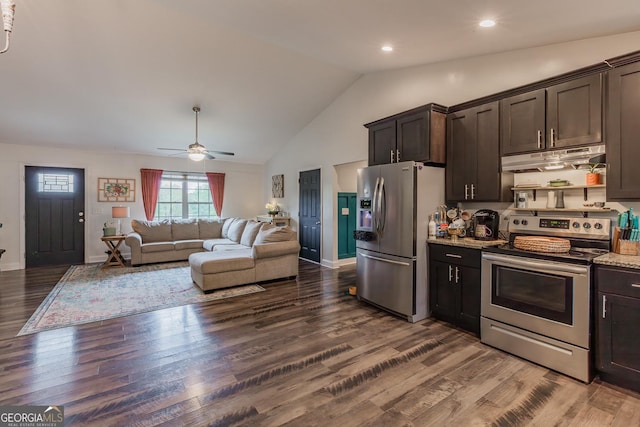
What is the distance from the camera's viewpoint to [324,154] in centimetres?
609

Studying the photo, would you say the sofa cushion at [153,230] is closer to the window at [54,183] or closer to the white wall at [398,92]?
the window at [54,183]

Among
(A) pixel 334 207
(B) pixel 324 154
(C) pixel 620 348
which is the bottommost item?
(C) pixel 620 348

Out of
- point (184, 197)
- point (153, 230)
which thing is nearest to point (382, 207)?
point (153, 230)

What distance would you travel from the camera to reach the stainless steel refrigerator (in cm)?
325

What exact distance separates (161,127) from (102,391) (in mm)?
4969

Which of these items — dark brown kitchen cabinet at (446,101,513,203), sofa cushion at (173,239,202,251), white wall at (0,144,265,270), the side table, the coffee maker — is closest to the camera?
dark brown kitchen cabinet at (446,101,513,203)

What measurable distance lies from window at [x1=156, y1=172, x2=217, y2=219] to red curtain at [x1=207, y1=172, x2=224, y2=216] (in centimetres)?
14

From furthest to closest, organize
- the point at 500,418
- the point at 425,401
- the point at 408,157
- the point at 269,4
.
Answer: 1. the point at 408,157
2. the point at 269,4
3. the point at 425,401
4. the point at 500,418

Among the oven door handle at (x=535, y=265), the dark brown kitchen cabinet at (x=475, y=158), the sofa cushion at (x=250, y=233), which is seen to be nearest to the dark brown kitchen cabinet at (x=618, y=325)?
the oven door handle at (x=535, y=265)

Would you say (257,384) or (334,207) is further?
(334,207)

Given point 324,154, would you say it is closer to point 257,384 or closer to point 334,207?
point 334,207

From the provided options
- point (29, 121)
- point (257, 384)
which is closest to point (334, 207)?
point (257, 384)

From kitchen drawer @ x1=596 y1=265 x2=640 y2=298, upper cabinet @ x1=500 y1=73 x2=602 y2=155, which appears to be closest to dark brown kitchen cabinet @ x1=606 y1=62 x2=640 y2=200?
upper cabinet @ x1=500 y1=73 x2=602 y2=155

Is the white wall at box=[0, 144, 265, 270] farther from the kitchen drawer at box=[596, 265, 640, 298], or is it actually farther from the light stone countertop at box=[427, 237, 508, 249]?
the kitchen drawer at box=[596, 265, 640, 298]
